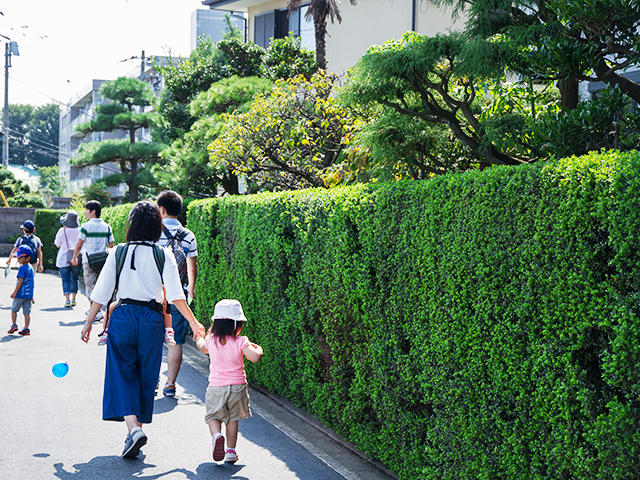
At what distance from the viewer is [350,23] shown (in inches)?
741

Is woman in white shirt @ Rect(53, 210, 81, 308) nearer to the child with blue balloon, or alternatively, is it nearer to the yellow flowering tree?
the child with blue balloon

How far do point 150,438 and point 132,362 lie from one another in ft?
3.00

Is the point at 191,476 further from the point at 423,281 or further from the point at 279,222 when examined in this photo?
the point at 279,222

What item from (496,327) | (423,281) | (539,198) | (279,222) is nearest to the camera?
(539,198)

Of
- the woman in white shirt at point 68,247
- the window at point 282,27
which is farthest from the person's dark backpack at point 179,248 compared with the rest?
the window at point 282,27

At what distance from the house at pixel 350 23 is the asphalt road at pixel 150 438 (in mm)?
10633

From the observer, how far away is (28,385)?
7.12 metres

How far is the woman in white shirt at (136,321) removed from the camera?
16.5 ft

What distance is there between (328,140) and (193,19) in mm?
32527

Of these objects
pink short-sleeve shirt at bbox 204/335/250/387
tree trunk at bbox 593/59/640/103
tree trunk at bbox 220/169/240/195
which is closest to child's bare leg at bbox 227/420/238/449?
pink short-sleeve shirt at bbox 204/335/250/387

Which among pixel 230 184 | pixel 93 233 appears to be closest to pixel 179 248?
pixel 93 233

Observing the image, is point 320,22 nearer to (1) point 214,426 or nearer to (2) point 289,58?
(2) point 289,58

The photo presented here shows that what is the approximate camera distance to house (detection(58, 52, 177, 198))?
49.5 meters

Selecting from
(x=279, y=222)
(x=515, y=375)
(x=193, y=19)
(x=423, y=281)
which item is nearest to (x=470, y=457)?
(x=515, y=375)
